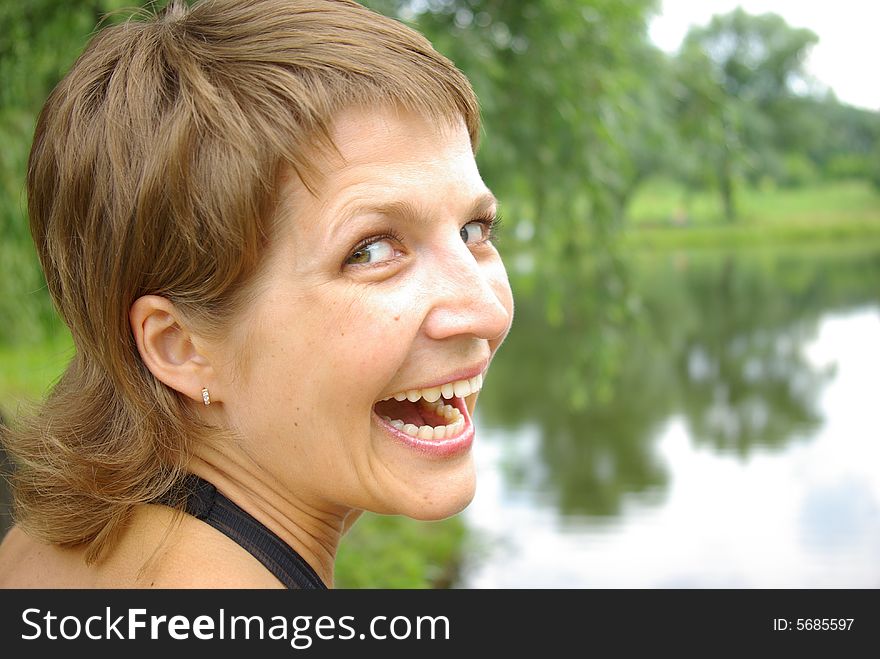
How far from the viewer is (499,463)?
11727 mm

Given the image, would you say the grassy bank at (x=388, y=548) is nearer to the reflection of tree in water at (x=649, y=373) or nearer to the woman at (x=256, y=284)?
the reflection of tree in water at (x=649, y=373)

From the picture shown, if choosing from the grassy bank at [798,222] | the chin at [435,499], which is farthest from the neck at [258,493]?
the grassy bank at [798,222]

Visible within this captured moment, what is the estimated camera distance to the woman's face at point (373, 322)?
1.21 meters

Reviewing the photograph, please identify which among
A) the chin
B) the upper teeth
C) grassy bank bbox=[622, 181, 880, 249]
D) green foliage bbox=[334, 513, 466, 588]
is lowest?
the chin

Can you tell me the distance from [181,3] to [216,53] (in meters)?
0.25

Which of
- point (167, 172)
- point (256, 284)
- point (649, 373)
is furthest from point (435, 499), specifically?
point (649, 373)

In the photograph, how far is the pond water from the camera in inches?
356

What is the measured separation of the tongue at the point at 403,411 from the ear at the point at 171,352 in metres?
0.23

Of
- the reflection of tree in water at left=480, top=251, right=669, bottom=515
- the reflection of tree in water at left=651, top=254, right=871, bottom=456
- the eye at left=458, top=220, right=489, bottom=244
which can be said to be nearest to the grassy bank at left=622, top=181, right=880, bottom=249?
the reflection of tree in water at left=651, top=254, right=871, bottom=456

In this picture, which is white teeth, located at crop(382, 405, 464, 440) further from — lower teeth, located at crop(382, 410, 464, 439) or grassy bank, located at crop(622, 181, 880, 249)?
grassy bank, located at crop(622, 181, 880, 249)

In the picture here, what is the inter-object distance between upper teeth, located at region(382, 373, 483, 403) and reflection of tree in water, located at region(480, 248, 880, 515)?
14.7 feet

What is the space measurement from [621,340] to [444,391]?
479 centimetres
